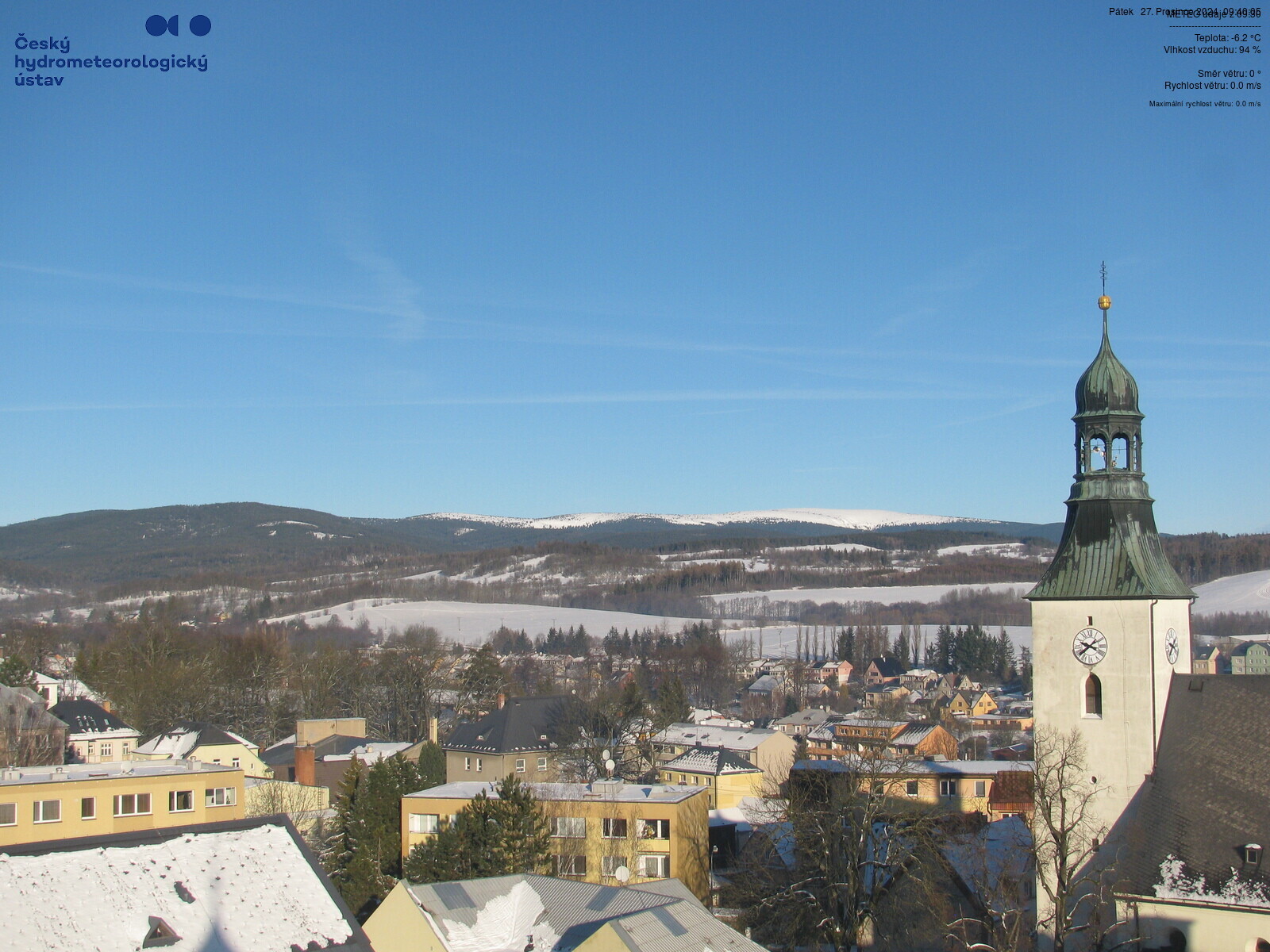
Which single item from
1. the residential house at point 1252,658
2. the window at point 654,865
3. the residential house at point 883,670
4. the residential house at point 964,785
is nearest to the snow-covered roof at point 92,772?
the window at point 654,865

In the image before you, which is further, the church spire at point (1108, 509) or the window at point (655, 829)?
the window at point (655, 829)

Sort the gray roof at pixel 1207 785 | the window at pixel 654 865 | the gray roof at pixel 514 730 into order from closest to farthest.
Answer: the gray roof at pixel 1207 785, the window at pixel 654 865, the gray roof at pixel 514 730

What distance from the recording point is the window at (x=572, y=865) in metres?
41.8

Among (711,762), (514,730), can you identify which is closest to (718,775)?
(711,762)

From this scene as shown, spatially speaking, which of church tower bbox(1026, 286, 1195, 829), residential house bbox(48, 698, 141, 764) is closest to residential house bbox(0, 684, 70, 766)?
residential house bbox(48, 698, 141, 764)

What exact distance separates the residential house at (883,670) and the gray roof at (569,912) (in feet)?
471

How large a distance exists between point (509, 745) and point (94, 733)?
25.3 m

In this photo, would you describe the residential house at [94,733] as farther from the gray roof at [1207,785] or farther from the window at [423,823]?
the gray roof at [1207,785]

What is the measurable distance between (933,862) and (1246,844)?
35.1 feet

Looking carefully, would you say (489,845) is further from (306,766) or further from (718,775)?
(718,775)

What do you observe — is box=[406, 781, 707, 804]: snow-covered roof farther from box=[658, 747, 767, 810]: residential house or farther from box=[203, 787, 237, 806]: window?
box=[658, 747, 767, 810]: residential house

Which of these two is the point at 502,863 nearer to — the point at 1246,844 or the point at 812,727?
A: the point at 1246,844

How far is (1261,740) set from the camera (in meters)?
29.8

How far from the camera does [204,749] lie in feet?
240
